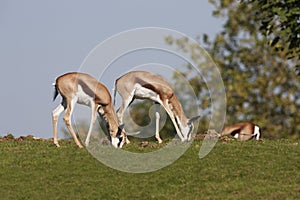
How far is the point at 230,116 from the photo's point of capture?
41094 mm

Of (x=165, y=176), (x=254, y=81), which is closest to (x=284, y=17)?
(x=165, y=176)

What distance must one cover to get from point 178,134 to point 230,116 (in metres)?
17.8

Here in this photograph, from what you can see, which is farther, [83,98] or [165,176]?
[83,98]

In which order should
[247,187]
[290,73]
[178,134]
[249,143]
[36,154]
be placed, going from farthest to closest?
[290,73] < [178,134] < [249,143] < [36,154] < [247,187]

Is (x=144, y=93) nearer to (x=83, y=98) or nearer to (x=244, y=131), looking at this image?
(x=83, y=98)

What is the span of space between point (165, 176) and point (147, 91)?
6676 mm

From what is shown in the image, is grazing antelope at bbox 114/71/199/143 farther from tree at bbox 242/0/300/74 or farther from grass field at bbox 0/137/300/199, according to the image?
tree at bbox 242/0/300/74

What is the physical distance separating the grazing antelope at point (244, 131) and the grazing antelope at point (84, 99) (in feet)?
17.3

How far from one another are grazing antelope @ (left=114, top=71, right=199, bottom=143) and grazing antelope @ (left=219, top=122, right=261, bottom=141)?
2859 millimetres

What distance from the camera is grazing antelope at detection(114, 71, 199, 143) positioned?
77.0 ft

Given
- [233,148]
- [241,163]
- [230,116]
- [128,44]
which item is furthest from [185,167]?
[230,116]

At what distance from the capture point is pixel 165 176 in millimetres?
17234

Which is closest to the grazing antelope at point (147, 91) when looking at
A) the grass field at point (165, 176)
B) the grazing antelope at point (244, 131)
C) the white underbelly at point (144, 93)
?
the white underbelly at point (144, 93)

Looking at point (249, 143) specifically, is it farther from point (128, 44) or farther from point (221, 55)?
point (221, 55)
